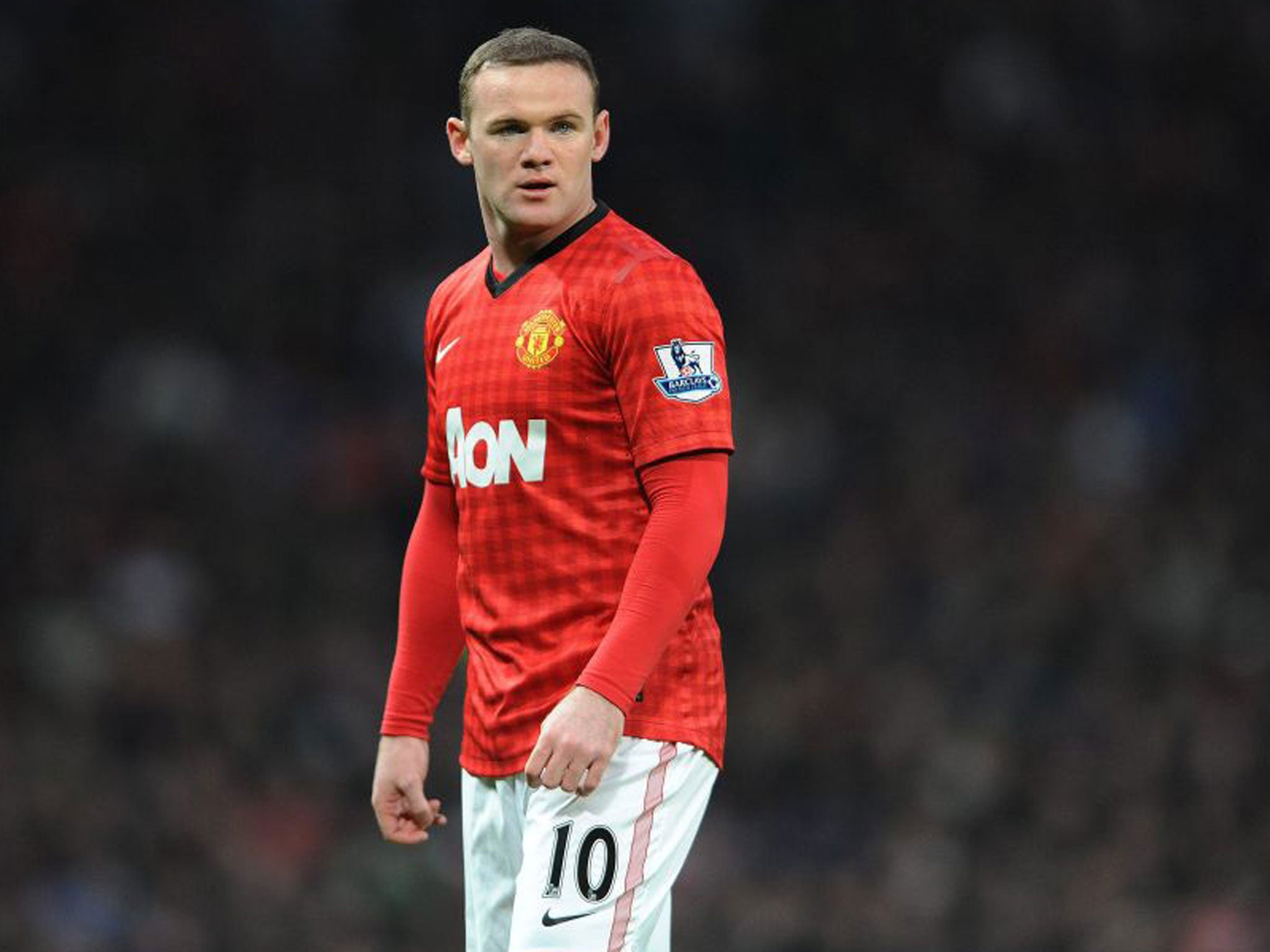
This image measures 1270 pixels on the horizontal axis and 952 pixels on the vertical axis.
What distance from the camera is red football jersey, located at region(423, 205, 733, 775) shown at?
112 inches

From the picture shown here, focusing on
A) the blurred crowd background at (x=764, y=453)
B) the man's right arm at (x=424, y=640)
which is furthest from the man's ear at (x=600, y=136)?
the blurred crowd background at (x=764, y=453)

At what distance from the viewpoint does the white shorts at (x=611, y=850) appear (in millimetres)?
2863

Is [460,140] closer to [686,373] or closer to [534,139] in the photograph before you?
[534,139]

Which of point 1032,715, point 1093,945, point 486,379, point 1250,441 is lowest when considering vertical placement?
point 1093,945

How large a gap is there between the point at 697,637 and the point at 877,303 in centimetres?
680

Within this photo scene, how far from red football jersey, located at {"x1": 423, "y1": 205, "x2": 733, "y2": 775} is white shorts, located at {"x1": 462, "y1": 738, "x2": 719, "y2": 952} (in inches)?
2.0

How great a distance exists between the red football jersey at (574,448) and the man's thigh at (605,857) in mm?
65

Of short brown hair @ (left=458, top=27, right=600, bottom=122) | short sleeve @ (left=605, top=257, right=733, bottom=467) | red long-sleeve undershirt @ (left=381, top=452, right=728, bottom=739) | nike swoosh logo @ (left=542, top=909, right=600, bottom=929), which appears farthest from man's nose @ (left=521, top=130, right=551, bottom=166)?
nike swoosh logo @ (left=542, top=909, right=600, bottom=929)

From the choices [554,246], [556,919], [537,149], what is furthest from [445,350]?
[556,919]

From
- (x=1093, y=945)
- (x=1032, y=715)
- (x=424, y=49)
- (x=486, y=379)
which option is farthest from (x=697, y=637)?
(x=424, y=49)

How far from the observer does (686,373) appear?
282cm

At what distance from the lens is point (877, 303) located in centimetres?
962

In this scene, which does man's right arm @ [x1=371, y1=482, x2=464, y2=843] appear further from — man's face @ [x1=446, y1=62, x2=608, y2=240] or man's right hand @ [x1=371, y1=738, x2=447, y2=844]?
man's face @ [x1=446, y1=62, x2=608, y2=240]

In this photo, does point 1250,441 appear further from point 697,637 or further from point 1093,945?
point 697,637
